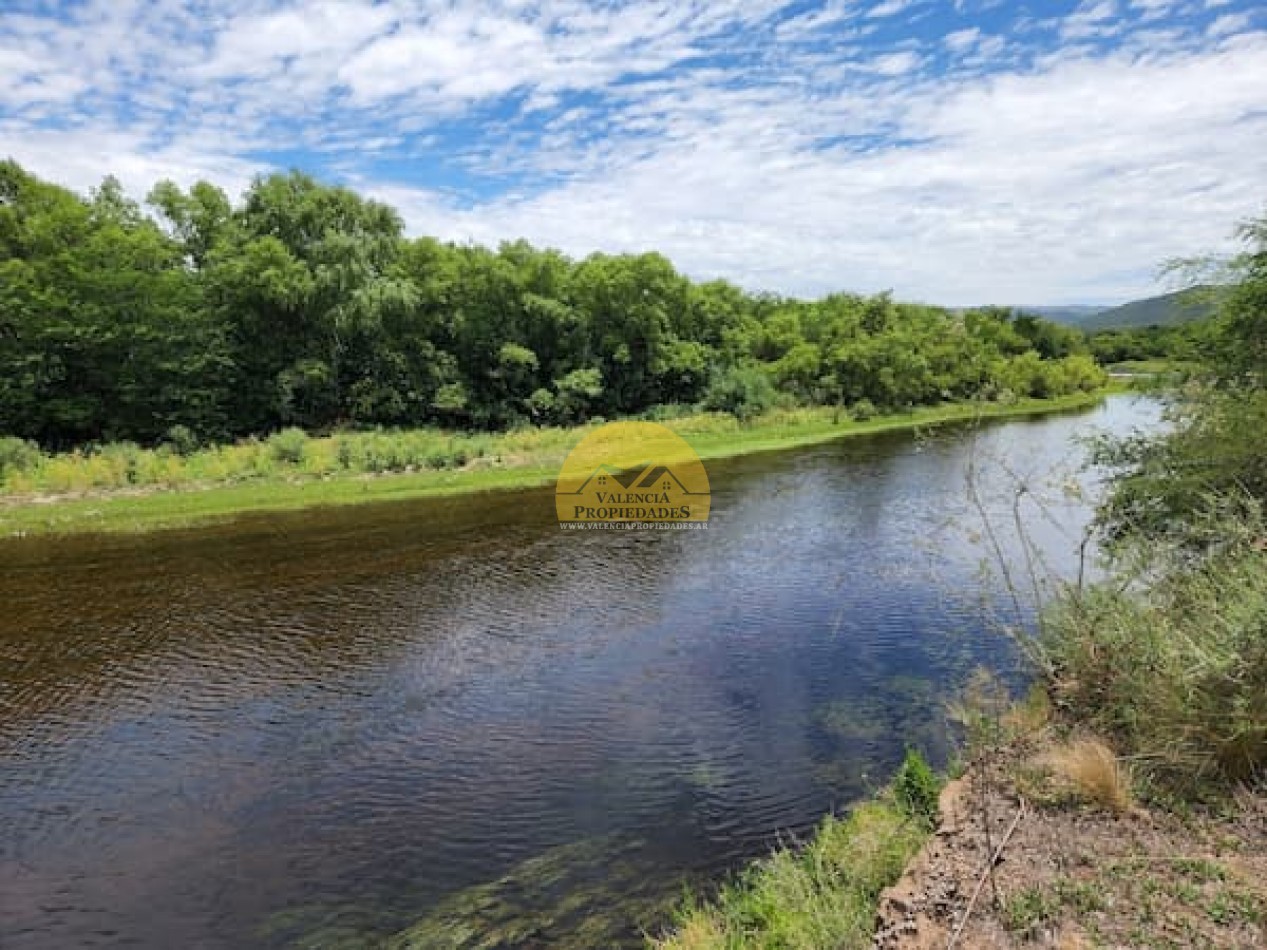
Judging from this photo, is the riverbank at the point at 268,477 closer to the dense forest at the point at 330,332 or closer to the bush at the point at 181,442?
the bush at the point at 181,442

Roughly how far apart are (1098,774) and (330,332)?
134 ft

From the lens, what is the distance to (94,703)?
11.1 m

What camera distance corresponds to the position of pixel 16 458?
25672mm

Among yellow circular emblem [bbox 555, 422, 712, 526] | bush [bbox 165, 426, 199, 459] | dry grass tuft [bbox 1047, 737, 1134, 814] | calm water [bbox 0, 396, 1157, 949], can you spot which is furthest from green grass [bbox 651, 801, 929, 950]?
bush [bbox 165, 426, 199, 459]

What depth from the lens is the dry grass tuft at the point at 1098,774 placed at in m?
5.91

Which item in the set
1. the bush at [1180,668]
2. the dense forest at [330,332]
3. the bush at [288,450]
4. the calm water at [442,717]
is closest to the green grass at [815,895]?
the calm water at [442,717]

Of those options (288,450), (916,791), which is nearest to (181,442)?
(288,450)

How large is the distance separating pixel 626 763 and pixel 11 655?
1090cm

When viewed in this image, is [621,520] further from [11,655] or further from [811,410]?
[811,410]

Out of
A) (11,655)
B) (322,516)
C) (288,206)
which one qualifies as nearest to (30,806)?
(11,655)

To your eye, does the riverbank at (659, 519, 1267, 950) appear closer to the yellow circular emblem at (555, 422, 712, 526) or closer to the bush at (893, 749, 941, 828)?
the bush at (893, 749, 941, 828)

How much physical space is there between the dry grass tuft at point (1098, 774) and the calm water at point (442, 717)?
7.60 ft

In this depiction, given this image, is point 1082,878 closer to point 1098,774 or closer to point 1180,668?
A: point 1098,774

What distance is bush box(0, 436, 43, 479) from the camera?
81.9 ft
